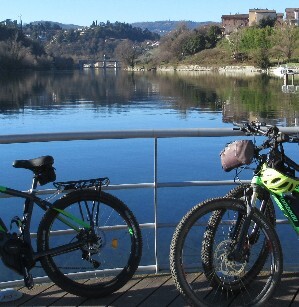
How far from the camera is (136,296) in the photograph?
3102 millimetres

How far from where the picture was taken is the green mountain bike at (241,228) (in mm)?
2701

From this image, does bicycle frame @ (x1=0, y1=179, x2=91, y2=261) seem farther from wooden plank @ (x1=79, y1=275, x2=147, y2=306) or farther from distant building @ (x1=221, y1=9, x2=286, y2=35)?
distant building @ (x1=221, y1=9, x2=286, y2=35)

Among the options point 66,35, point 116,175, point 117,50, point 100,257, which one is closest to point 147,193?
point 116,175

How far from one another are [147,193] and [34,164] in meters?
6.14

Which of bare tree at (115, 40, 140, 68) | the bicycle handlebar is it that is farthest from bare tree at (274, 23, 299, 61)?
the bicycle handlebar

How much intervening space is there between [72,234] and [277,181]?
1045mm

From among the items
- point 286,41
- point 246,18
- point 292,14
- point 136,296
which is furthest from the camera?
point 292,14

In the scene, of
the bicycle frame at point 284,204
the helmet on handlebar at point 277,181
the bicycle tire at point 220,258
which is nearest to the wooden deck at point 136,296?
the bicycle tire at point 220,258

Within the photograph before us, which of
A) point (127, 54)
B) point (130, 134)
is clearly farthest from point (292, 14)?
point (130, 134)

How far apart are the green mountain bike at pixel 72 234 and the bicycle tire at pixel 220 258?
353mm

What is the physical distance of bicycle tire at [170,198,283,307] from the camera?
2.67m

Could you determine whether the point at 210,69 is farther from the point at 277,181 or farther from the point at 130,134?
the point at 277,181

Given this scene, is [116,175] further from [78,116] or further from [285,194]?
[78,116]

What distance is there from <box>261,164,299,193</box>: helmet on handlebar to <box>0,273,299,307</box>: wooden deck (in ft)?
1.93
